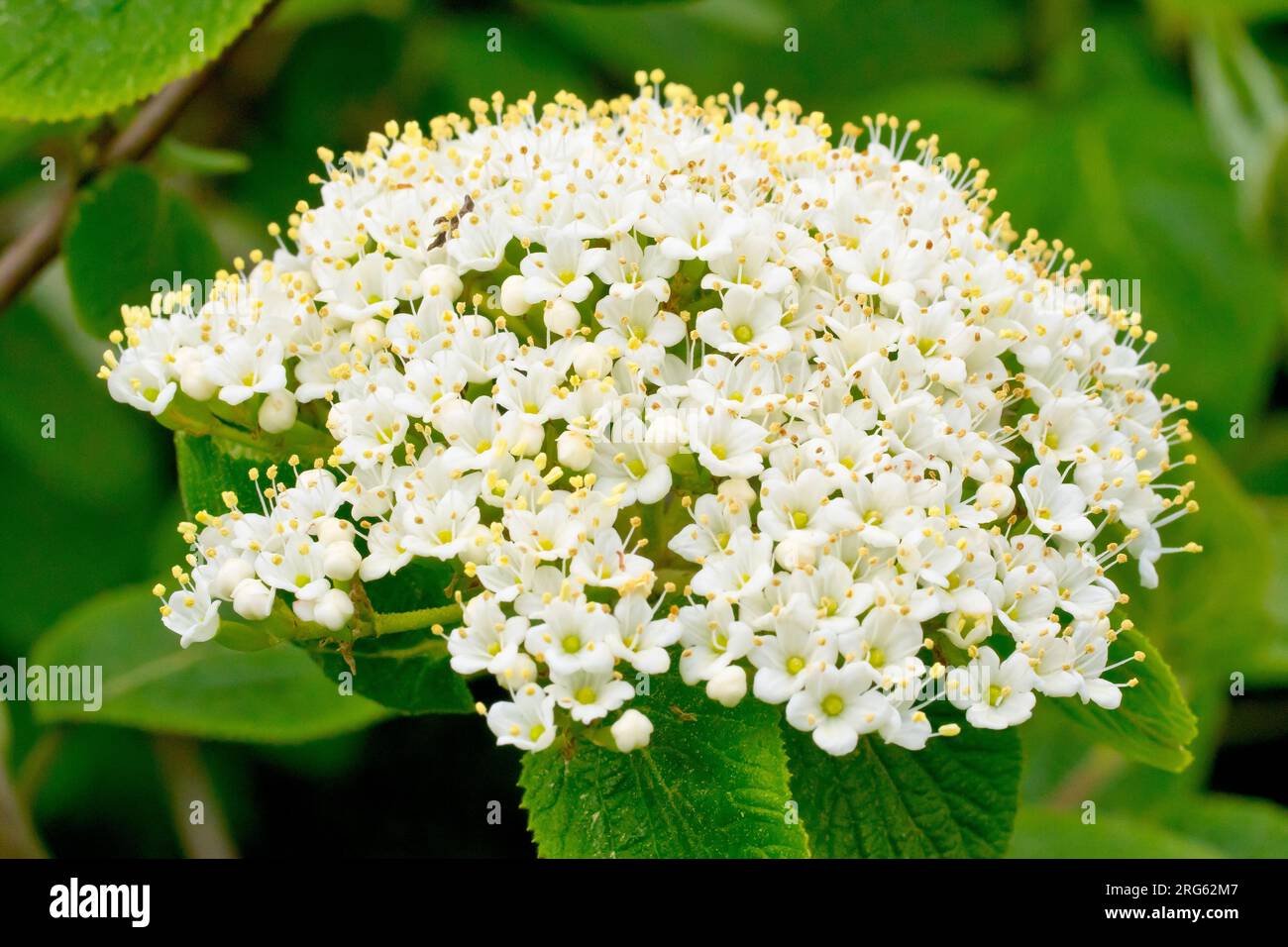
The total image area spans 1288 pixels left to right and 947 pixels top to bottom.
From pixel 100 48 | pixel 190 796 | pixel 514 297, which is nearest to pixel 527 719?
pixel 514 297

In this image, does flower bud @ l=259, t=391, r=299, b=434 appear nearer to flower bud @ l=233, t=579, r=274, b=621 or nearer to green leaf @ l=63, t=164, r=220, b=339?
flower bud @ l=233, t=579, r=274, b=621

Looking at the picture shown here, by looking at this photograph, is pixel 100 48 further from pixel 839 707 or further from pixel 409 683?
pixel 839 707

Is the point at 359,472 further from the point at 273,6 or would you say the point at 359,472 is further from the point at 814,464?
the point at 273,6

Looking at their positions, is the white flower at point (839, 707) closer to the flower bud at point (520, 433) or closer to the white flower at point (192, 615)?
the flower bud at point (520, 433)

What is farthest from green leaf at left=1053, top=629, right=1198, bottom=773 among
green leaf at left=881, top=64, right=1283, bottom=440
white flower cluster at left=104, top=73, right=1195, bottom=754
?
green leaf at left=881, top=64, right=1283, bottom=440

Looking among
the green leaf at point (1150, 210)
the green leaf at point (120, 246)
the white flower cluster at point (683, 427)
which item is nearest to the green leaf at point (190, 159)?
the green leaf at point (120, 246)

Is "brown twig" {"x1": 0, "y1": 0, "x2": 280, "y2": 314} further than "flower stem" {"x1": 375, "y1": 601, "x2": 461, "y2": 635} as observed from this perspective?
Yes
